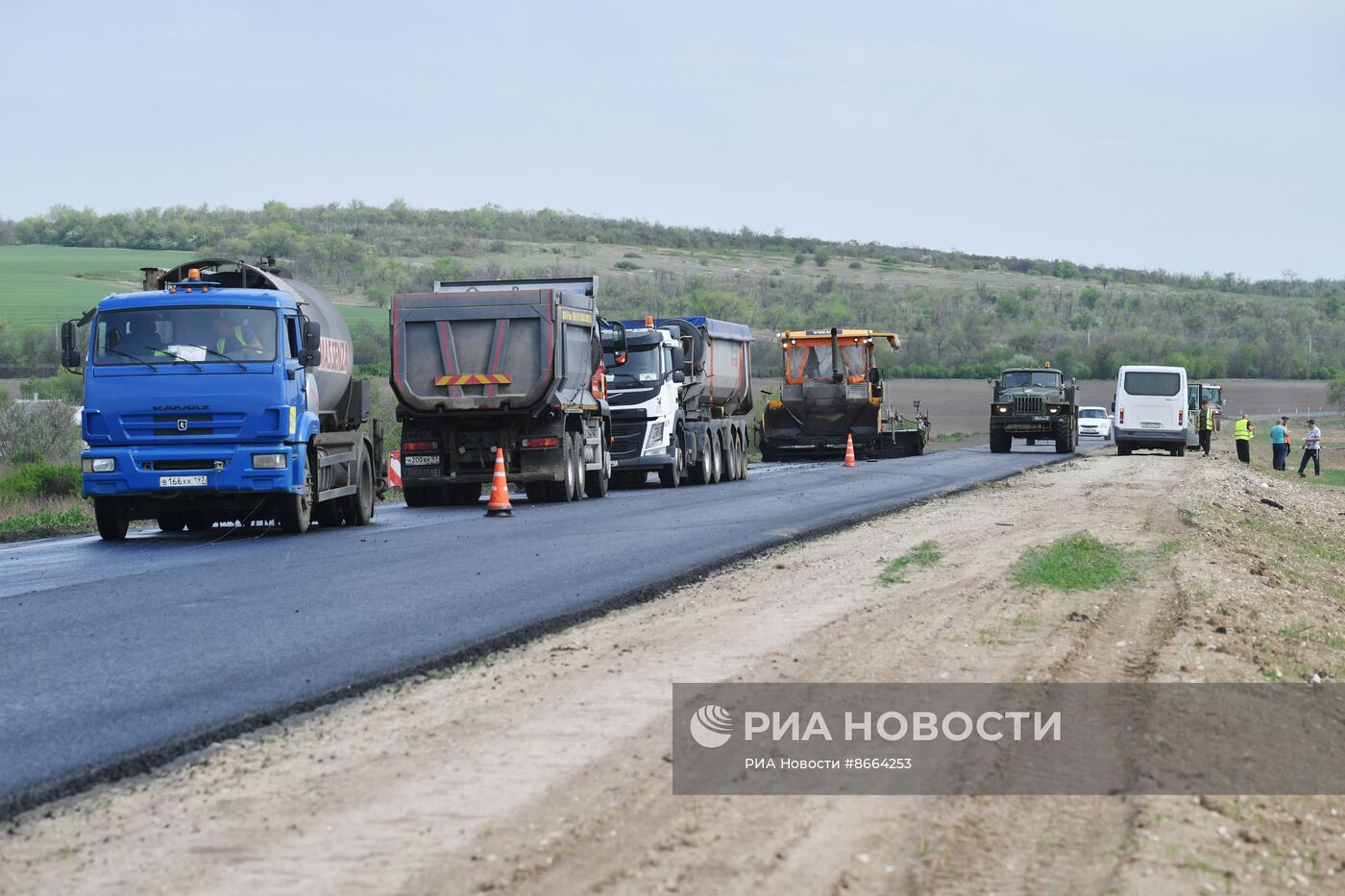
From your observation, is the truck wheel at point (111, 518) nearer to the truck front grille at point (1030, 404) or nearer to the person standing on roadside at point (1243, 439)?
the truck front grille at point (1030, 404)

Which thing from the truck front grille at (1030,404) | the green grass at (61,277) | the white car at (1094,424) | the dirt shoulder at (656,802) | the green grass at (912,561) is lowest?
the white car at (1094,424)

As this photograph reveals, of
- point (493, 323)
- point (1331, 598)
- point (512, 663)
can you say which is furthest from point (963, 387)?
point (512, 663)

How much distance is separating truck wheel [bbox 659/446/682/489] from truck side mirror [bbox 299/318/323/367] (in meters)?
12.1

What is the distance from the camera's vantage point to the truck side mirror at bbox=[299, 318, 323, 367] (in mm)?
18125

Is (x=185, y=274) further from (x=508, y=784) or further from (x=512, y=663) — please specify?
→ (x=508, y=784)

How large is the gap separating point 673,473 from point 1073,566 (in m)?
17.0

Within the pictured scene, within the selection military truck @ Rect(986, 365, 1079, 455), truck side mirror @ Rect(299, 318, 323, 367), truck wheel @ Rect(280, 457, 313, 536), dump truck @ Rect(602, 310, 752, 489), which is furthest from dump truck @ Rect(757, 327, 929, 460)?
truck wheel @ Rect(280, 457, 313, 536)

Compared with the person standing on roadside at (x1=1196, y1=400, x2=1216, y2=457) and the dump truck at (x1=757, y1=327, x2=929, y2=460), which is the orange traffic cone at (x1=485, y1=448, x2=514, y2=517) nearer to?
the dump truck at (x1=757, y1=327, x2=929, y2=460)

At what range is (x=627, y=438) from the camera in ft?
95.0

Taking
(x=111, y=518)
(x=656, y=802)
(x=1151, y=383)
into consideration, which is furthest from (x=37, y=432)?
(x=656, y=802)

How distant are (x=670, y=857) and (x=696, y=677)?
10.2ft

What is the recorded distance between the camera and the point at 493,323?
23781 millimetres

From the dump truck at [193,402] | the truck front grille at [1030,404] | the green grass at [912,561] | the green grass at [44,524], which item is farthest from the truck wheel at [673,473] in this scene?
the truck front grille at [1030,404]

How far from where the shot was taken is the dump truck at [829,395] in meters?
43.2
